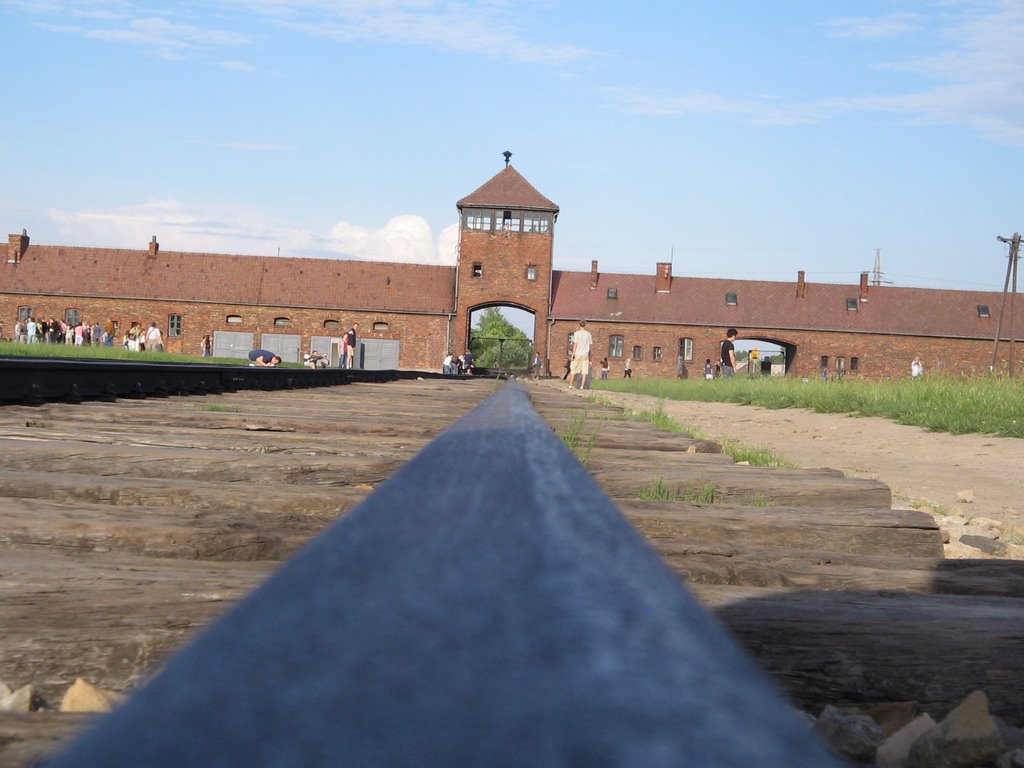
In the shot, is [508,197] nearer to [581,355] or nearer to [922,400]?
[581,355]

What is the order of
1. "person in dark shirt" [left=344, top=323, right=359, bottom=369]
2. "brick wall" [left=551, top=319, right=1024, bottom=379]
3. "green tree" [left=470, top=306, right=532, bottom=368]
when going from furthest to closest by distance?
1. "green tree" [left=470, top=306, right=532, bottom=368]
2. "brick wall" [left=551, top=319, right=1024, bottom=379]
3. "person in dark shirt" [left=344, top=323, right=359, bottom=369]

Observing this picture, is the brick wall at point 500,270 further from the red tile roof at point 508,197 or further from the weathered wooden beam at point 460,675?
the weathered wooden beam at point 460,675

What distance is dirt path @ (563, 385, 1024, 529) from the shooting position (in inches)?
225

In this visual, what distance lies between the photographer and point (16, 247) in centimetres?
5106

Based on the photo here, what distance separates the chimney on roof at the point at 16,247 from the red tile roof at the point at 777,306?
2539cm

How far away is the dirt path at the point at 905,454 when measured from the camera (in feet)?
18.7

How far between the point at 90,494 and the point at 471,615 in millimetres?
2011

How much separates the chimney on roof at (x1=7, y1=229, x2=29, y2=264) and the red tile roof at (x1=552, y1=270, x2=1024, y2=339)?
25391 mm

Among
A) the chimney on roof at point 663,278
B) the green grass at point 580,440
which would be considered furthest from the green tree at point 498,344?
the green grass at point 580,440

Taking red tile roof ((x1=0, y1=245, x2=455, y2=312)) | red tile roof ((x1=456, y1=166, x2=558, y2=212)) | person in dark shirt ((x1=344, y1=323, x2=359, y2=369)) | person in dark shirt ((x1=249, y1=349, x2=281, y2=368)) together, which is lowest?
person in dark shirt ((x1=249, y1=349, x2=281, y2=368))

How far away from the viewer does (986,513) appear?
513 centimetres

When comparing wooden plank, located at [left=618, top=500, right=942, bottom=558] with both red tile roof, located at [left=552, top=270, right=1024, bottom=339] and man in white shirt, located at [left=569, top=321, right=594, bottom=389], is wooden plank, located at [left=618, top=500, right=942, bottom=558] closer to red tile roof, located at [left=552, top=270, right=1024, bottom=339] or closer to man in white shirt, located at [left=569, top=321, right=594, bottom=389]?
man in white shirt, located at [left=569, top=321, right=594, bottom=389]

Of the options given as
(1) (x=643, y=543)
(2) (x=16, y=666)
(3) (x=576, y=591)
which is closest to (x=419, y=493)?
(1) (x=643, y=543)

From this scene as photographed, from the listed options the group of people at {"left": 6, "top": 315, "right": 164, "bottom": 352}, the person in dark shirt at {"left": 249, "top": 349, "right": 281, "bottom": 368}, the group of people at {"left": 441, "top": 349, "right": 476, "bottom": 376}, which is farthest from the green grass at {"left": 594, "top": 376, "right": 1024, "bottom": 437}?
the group of people at {"left": 6, "top": 315, "right": 164, "bottom": 352}
